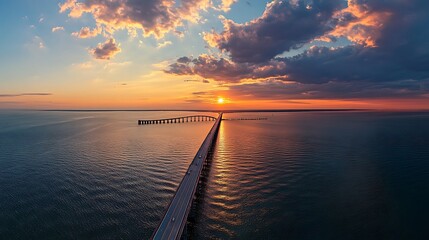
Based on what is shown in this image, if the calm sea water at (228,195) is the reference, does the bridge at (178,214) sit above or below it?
above

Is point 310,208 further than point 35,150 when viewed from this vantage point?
No

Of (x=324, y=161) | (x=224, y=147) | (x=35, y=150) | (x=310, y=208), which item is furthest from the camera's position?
(x=224, y=147)

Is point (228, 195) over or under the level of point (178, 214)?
under

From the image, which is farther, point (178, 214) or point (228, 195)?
point (228, 195)

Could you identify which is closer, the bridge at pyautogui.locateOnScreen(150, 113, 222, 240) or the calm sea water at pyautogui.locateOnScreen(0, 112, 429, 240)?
the bridge at pyautogui.locateOnScreen(150, 113, 222, 240)

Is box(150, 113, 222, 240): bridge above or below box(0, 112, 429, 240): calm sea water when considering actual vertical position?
above

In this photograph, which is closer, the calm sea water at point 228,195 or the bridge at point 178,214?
the bridge at point 178,214

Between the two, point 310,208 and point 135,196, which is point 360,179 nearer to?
point 310,208

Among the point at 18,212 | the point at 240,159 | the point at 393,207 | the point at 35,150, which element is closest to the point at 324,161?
the point at 240,159

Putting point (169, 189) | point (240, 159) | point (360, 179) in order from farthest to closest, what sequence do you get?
point (240, 159) → point (360, 179) → point (169, 189)

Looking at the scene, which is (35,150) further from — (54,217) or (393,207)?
(393,207)
